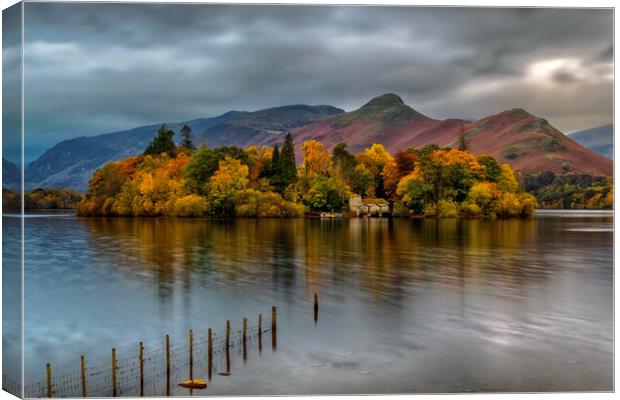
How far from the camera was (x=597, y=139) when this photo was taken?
11016mm

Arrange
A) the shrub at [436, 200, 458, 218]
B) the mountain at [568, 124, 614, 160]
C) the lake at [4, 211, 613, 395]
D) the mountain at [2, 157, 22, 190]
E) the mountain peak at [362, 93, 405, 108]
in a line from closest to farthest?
the mountain at [2, 157, 22, 190], the lake at [4, 211, 613, 395], the mountain at [568, 124, 614, 160], the mountain peak at [362, 93, 405, 108], the shrub at [436, 200, 458, 218]

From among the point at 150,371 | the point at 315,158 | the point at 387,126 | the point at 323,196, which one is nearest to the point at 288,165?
the point at 315,158

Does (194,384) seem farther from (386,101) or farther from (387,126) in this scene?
(387,126)

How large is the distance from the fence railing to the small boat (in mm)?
21

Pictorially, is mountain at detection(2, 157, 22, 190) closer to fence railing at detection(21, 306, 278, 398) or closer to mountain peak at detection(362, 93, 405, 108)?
fence railing at detection(21, 306, 278, 398)

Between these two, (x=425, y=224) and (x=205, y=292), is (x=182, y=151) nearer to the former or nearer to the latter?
(x=425, y=224)

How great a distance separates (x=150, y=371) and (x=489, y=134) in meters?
15.8

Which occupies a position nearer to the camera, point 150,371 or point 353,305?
point 150,371

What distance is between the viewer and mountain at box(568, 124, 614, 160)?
1045 cm

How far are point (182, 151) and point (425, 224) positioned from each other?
13.7 metres

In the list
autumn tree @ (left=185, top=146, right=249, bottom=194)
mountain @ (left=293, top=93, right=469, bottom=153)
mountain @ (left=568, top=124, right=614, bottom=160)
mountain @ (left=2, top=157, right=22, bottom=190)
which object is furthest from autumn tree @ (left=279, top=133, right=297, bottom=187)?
mountain @ (left=2, top=157, right=22, bottom=190)

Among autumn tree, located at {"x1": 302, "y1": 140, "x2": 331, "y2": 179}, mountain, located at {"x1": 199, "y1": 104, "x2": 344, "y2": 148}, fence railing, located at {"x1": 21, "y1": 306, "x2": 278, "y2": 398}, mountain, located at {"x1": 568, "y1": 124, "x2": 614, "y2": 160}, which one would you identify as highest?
mountain, located at {"x1": 199, "y1": 104, "x2": 344, "y2": 148}

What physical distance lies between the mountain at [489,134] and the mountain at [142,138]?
43.2 inches

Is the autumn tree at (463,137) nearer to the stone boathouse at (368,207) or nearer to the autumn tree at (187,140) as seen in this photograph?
the stone boathouse at (368,207)
